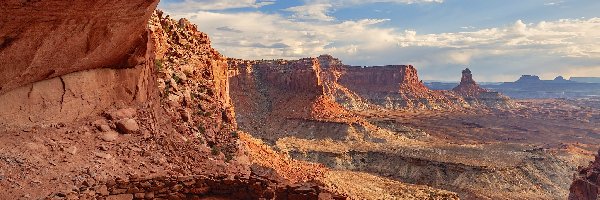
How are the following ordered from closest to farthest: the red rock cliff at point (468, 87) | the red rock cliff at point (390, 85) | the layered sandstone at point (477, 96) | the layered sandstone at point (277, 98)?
1. the layered sandstone at point (277, 98)
2. the red rock cliff at point (390, 85)
3. the layered sandstone at point (477, 96)
4. the red rock cliff at point (468, 87)

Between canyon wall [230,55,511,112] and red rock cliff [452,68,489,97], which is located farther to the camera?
red rock cliff [452,68,489,97]

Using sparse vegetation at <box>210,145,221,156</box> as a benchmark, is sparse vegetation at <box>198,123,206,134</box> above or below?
above

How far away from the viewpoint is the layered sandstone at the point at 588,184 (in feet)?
96.6

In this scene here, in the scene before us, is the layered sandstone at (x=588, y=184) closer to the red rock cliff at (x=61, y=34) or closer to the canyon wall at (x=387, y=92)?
the red rock cliff at (x=61, y=34)

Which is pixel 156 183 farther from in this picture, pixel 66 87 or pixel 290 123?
pixel 290 123

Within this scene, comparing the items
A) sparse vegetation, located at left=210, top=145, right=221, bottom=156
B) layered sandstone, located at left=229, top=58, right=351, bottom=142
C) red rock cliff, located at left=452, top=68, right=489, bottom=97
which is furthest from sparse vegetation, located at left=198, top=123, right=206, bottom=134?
red rock cliff, located at left=452, top=68, right=489, bottom=97

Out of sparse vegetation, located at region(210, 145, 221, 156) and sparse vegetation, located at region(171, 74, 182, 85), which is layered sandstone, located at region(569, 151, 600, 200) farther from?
sparse vegetation, located at region(171, 74, 182, 85)

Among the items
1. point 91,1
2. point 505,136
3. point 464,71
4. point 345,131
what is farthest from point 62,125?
point 464,71

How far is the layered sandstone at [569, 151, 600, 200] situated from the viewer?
96.6ft

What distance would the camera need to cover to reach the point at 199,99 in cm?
2030

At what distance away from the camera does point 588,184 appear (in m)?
30.1

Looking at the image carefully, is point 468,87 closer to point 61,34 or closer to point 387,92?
point 387,92

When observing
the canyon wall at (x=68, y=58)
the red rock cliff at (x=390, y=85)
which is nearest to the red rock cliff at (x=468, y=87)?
the red rock cliff at (x=390, y=85)

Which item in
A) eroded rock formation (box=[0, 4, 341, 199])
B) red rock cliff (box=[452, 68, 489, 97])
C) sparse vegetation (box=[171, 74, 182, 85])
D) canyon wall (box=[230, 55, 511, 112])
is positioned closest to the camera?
eroded rock formation (box=[0, 4, 341, 199])
